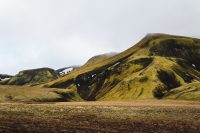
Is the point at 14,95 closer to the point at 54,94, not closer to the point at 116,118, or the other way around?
the point at 54,94

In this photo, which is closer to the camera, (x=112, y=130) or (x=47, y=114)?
(x=112, y=130)

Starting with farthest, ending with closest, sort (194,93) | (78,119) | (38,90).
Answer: (194,93) → (38,90) → (78,119)

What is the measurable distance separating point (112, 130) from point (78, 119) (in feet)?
31.0

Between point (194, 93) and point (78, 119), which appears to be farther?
point (194, 93)

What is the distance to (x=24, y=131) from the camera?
4128cm

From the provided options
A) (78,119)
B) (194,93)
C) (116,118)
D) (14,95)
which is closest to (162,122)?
(116,118)

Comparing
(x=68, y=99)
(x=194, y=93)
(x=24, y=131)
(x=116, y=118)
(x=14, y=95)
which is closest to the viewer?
(x=24, y=131)

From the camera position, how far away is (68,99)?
14788 centimetres

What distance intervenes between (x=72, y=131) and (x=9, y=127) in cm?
723

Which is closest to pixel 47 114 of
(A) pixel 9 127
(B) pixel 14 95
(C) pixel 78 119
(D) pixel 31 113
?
(D) pixel 31 113

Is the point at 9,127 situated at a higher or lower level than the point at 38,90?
lower

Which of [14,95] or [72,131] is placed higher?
[14,95]

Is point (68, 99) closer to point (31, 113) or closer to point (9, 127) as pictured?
point (31, 113)

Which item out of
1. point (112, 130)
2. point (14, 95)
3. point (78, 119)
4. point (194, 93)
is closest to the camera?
point (112, 130)
